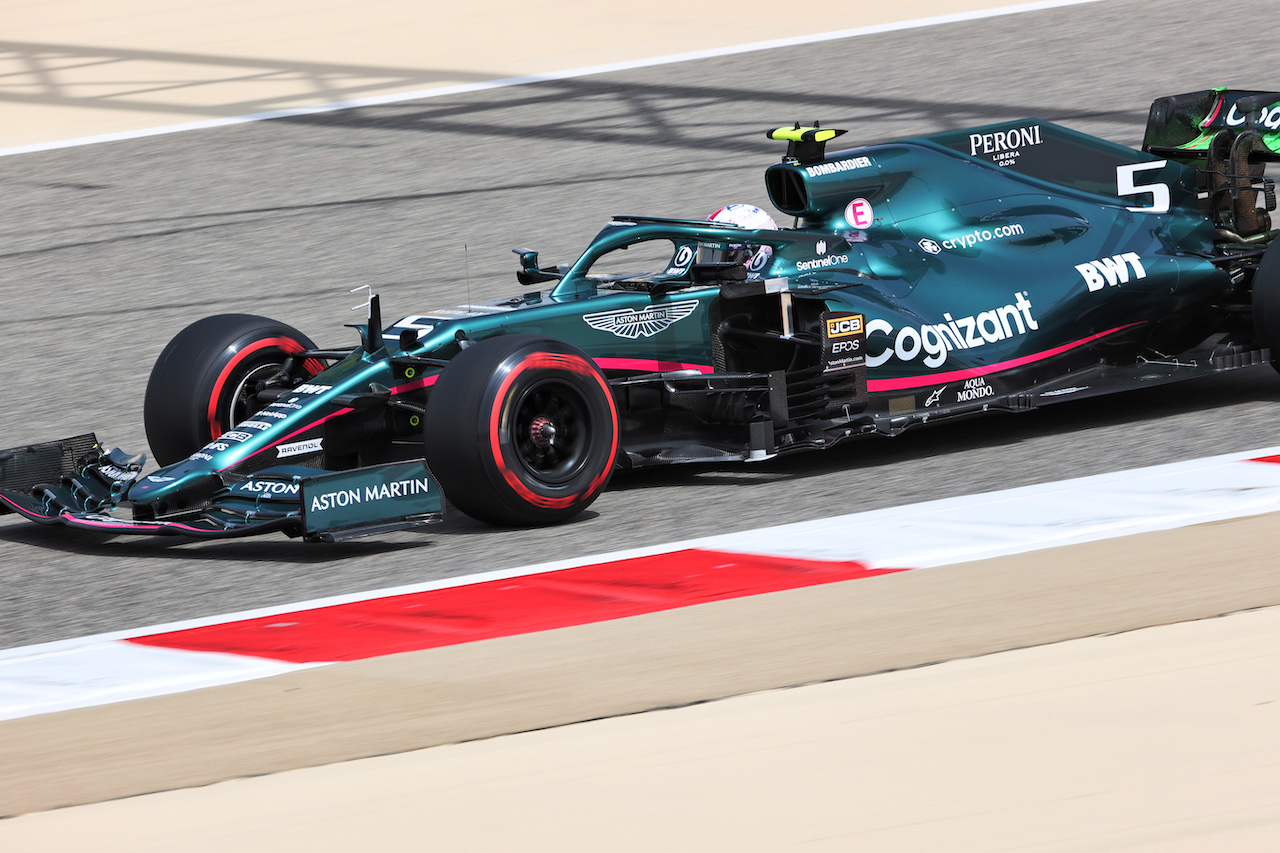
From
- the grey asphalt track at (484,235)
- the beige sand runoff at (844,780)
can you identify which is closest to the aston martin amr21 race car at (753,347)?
the grey asphalt track at (484,235)

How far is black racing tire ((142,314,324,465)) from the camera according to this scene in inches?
299

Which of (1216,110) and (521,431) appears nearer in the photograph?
(521,431)

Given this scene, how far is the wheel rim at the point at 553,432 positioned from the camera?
6.70m

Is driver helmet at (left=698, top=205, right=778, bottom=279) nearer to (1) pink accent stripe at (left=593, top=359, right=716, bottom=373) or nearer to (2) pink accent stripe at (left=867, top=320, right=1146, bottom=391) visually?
(1) pink accent stripe at (left=593, top=359, right=716, bottom=373)

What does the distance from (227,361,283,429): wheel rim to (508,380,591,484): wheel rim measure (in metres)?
1.61

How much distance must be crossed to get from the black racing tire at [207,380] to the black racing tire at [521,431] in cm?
143

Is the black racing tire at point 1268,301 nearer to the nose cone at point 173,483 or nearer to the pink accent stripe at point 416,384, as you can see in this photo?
the pink accent stripe at point 416,384

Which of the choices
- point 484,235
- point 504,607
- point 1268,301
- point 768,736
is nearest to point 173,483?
point 504,607

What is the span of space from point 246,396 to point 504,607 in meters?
2.63

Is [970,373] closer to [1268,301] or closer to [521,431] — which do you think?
[1268,301]

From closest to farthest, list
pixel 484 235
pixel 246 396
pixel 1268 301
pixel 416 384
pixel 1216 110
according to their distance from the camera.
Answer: pixel 416 384, pixel 246 396, pixel 1268 301, pixel 1216 110, pixel 484 235

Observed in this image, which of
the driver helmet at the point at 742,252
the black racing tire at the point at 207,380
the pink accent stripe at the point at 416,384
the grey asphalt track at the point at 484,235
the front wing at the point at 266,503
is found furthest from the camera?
the driver helmet at the point at 742,252

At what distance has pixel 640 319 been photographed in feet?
24.3

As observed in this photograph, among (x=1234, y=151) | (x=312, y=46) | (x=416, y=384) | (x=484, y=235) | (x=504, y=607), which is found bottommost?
(x=504, y=607)
